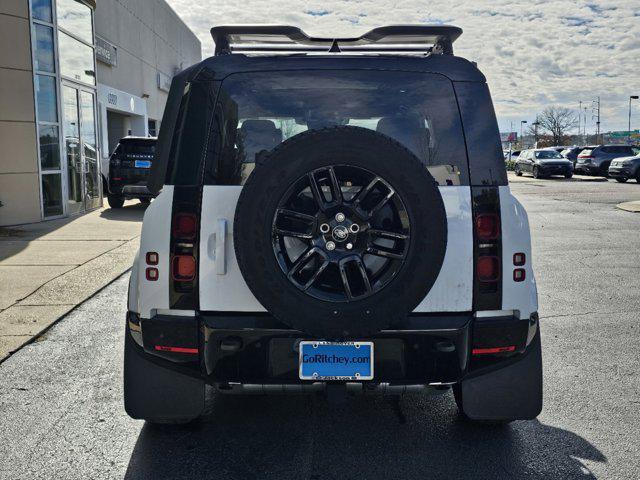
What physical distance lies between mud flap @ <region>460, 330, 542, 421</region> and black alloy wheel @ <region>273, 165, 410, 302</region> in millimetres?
876

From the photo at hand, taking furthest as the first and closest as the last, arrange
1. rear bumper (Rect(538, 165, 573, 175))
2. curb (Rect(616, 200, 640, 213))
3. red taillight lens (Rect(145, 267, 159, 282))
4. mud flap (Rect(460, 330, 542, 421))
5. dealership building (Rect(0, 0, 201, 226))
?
rear bumper (Rect(538, 165, 573, 175)) < curb (Rect(616, 200, 640, 213)) < dealership building (Rect(0, 0, 201, 226)) < mud flap (Rect(460, 330, 542, 421)) < red taillight lens (Rect(145, 267, 159, 282))

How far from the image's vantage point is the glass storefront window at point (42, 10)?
13750 mm

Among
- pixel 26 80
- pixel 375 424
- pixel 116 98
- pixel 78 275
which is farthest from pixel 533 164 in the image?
pixel 375 424

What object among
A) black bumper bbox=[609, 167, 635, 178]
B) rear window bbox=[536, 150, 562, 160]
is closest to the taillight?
black bumper bbox=[609, 167, 635, 178]

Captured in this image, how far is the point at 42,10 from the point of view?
14070 mm

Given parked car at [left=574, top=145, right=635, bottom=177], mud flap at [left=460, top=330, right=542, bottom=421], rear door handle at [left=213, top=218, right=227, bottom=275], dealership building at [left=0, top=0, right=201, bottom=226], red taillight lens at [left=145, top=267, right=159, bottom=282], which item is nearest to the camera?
rear door handle at [left=213, top=218, right=227, bottom=275]

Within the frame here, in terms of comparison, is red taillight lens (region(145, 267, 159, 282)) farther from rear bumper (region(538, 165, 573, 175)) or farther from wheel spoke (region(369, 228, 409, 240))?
Result: rear bumper (region(538, 165, 573, 175))

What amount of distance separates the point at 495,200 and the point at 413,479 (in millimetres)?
1303

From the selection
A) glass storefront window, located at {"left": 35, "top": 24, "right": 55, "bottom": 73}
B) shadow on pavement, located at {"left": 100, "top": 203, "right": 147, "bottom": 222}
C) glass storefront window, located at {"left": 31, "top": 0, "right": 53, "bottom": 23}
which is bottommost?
shadow on pavement, located at {"left": 100, "top": 203, "right": 147, "bottom": 222}

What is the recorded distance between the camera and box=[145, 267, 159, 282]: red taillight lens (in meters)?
3.09

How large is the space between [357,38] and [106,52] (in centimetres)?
2340

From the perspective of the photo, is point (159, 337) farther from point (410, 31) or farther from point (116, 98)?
point (116, 98)

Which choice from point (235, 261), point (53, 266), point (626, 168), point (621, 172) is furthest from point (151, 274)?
point (621, 172)

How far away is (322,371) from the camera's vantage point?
9.92ft
